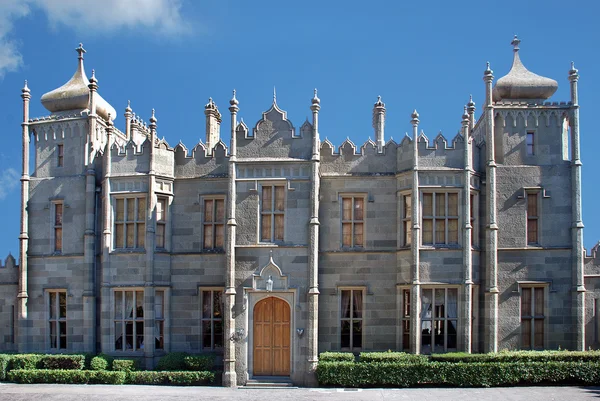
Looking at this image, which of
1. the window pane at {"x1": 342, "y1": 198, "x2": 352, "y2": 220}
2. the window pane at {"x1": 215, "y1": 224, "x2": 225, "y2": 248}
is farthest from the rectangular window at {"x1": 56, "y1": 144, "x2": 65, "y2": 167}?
the window pane at {"x1": 342, "y1": 198, "x2": 352, "y2": 220}

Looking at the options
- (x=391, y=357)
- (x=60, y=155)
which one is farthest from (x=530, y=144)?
(x=60, y=155)

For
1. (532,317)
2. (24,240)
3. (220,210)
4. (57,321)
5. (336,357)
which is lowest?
(336,357)

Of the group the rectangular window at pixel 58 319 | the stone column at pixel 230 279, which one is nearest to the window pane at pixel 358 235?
the stone column at pixel 230 279

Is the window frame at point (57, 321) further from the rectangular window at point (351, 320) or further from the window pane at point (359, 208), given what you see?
the window pane at point (359, 208)

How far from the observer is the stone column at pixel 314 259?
84.3 feet

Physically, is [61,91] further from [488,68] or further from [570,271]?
[570,271]

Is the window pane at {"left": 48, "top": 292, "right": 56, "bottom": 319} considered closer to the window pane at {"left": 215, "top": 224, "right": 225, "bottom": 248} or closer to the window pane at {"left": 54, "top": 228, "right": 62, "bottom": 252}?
the window pane at {"left": 54, "top": 228, "right": 62, "bottom": 252}

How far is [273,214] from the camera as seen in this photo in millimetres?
26750

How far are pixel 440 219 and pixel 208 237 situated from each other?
886 centimetres

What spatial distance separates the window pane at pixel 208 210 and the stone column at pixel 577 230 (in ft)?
45.1

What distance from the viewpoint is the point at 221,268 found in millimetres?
27672

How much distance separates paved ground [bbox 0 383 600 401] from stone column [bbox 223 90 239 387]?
0.85 m

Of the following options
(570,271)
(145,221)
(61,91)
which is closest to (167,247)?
(145,221)

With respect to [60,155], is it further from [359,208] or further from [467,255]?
[467,255]
